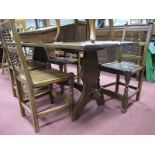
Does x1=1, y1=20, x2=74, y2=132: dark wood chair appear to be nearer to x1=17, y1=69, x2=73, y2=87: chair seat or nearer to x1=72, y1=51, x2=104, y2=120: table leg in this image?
x1=17, y1=69, x2=73, y2=87: chair seat

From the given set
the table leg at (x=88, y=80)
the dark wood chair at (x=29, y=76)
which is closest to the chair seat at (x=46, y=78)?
the dark wood chair at (x=29, y=76)

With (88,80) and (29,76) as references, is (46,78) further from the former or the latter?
(88,80)

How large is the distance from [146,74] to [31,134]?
2.19 meters

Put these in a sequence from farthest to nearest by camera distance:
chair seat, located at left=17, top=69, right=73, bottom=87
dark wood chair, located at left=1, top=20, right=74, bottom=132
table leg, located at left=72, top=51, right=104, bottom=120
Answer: table leg, located at left=72, top=51, right=104, bottom=120 → chair seat, located at left=17, top=69, right=73, bottom=87 → dark wood chair, located at left=1, top=20, right=74, bottom=132

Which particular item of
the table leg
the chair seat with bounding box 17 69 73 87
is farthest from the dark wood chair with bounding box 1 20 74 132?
the table leg

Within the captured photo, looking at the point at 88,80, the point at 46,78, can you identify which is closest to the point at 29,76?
the point at 46,78

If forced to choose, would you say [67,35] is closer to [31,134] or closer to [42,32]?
[42,32]

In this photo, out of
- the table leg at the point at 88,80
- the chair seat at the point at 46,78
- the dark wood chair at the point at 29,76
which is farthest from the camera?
the table leg at the point at 88,80

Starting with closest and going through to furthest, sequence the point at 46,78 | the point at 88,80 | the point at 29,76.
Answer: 1. the point at 29,76
2. the point at 46,78
3. the point at 88,80

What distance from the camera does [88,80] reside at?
5.04ft

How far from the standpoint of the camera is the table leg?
1.48m

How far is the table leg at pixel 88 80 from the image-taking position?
1481 mm

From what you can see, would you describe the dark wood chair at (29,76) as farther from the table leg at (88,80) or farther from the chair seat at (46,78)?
the table leg at (88,80)
